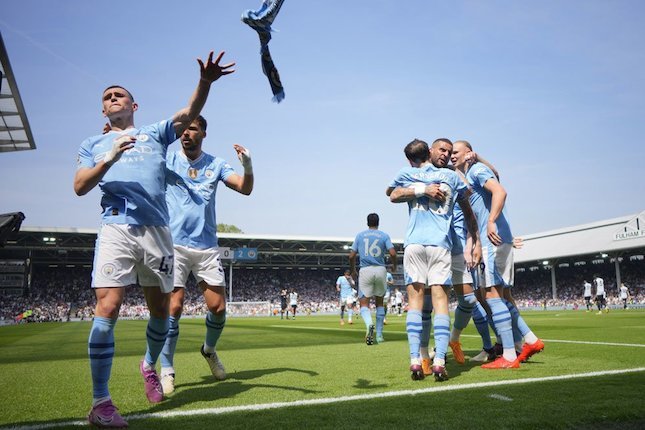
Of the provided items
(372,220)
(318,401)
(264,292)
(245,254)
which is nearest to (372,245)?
(372,220)

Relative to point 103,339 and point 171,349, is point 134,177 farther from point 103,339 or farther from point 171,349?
point 171,349

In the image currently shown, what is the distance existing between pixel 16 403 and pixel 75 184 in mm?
1782

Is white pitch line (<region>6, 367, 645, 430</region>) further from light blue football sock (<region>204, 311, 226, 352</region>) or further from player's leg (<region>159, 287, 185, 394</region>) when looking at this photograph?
light blue football sock (<region>204, 311, 226, 352</region>)

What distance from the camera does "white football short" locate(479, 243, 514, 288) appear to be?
526 cm

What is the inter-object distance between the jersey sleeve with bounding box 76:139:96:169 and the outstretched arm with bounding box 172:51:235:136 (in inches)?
23.7

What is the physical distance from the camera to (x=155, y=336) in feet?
12.9

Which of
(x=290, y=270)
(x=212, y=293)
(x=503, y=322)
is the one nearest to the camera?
(x=212, y=293)

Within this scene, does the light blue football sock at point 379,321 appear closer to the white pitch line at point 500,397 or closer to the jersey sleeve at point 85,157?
the white pitch line at point 500,397

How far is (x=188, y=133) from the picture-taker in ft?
16.0

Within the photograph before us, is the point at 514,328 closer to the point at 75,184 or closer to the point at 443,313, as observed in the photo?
the point at 443,313

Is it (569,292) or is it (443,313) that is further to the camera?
(569,292)

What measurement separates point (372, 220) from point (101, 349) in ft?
23.6

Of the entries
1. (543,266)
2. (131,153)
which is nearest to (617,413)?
(131,153)

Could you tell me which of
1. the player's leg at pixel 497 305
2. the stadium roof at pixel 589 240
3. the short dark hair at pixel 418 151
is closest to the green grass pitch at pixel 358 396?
the player's leg at pixel 497 305
